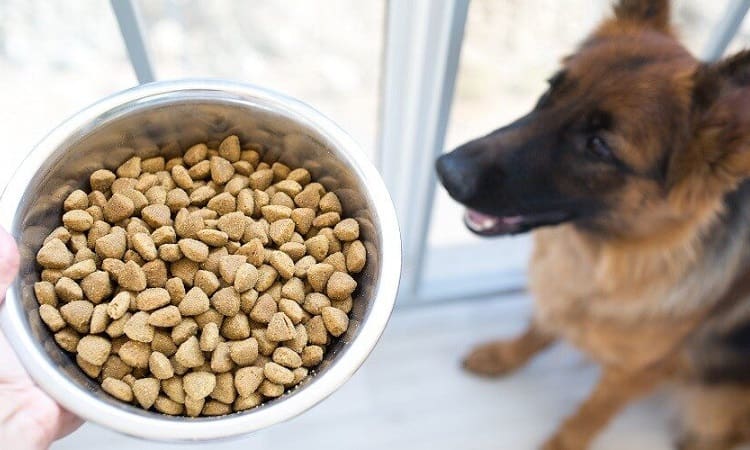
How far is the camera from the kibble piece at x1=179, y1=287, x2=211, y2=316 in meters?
0.80

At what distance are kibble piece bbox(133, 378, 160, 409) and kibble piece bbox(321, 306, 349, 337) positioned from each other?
21 cm

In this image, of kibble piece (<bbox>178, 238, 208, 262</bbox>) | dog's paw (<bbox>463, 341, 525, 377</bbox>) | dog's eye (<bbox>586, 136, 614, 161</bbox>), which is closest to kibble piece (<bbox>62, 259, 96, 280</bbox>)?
kibble piece (<bbox>178, 238, 208, 262</bbox>)

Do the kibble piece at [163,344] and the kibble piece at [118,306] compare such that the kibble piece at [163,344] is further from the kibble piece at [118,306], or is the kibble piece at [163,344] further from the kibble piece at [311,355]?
the kibble piece at [311,355]

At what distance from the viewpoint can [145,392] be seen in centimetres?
75

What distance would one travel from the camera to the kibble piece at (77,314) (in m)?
0.77

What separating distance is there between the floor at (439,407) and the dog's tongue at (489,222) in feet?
1.85

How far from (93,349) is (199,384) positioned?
13cm

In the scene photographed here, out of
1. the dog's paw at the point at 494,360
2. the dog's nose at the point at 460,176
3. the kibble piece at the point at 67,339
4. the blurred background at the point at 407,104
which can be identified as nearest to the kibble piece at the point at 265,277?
the kibble piece at the point at 67,339

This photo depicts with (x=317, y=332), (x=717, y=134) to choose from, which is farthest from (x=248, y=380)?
(x=717, y=134)

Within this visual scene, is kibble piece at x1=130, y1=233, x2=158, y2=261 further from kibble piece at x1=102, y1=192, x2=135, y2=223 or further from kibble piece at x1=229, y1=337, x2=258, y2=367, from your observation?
kibble piece at x1=229, y1=337, x2=258, y2=367

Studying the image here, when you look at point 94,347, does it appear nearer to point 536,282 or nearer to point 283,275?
point 283,275

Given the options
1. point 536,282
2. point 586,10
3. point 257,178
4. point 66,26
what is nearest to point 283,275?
point 257,178

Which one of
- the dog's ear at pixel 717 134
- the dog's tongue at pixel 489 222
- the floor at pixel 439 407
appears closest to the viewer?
the dog's ear at pixel 717 134

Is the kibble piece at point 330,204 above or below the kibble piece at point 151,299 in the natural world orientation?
above
